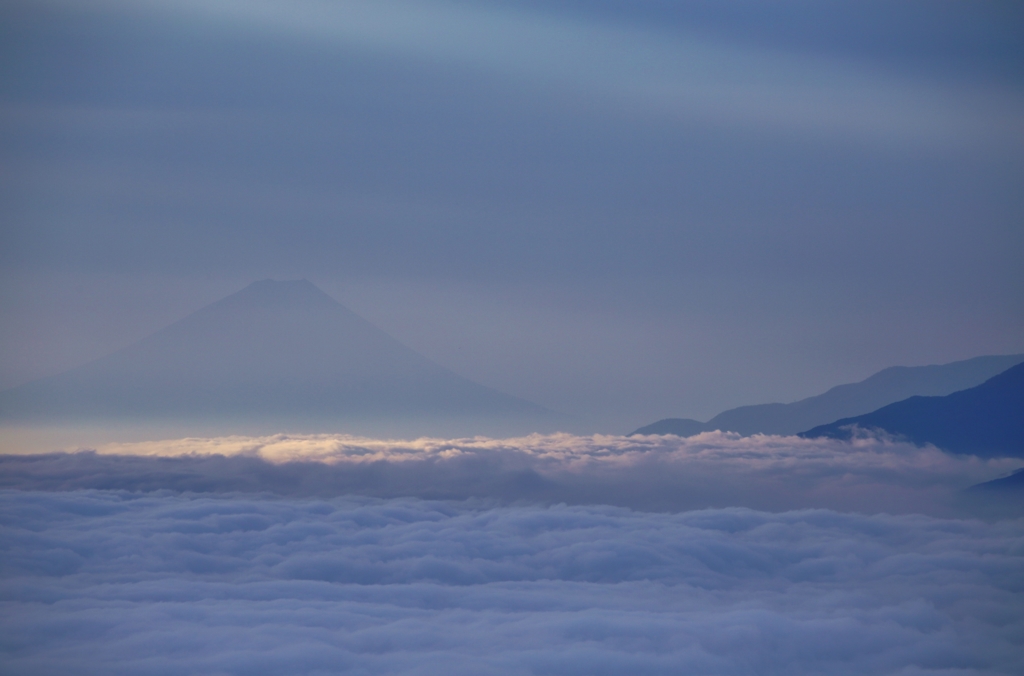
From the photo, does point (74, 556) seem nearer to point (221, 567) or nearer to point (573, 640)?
point (221, 567)

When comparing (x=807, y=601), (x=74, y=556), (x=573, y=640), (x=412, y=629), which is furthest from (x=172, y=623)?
(x=807, y=601)

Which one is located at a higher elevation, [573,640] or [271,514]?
[271,514]

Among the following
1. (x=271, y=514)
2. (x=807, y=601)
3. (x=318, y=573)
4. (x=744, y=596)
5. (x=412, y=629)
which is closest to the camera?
(x=412, y=629)

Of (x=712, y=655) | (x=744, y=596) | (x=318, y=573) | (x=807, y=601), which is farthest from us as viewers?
(x=318, y=573)

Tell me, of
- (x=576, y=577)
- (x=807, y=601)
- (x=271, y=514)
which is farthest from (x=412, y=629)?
(x=271, y=514)

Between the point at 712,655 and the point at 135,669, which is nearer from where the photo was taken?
the point at 135,669

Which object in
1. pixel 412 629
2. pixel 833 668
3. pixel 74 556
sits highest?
pixel 74 556

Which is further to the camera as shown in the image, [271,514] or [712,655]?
[271,514]

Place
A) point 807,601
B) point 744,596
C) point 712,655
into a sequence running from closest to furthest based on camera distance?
point 712,655
point 807,601
point 744,596

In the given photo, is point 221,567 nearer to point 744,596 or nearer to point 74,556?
point 74,556
